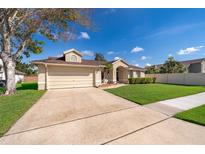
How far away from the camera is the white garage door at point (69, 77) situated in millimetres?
11906

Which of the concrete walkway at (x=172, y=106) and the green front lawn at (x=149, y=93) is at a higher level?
the green front lawn at (x=149, y=93)

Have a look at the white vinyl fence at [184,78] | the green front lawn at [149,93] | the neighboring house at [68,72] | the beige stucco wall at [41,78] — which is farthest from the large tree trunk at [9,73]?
the white vinyl fence at [184,78]

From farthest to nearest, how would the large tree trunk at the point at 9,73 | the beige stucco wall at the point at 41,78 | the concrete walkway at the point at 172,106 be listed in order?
1. the beige stucco wall at the point at 41,78
2. the large tree trunk at the point at 9,73
3. the concrete walkway at the point at 172,106

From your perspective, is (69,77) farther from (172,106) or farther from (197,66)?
(197,66)

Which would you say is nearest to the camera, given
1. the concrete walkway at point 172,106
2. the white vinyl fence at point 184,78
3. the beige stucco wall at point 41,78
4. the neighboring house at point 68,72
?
the concrete walkway at point 172,106

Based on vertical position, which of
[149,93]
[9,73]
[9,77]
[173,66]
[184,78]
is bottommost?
[149,93]

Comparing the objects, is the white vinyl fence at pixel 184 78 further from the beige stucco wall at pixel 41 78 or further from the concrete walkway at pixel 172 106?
the beige stucco wall at pixel 41 78

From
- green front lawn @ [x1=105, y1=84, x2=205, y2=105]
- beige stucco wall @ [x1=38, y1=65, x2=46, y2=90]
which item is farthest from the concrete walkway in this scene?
beige stucco wall @ [x1=38, y1=65, x2=46, y2=90]

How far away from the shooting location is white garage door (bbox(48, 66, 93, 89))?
39.1ft

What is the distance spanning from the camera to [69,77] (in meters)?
12.8

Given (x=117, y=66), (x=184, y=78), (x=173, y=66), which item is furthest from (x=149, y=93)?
(x=173, y=66)

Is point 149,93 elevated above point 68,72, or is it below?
below

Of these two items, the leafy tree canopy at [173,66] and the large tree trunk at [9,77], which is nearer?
the large tree trunk at [9,77]
